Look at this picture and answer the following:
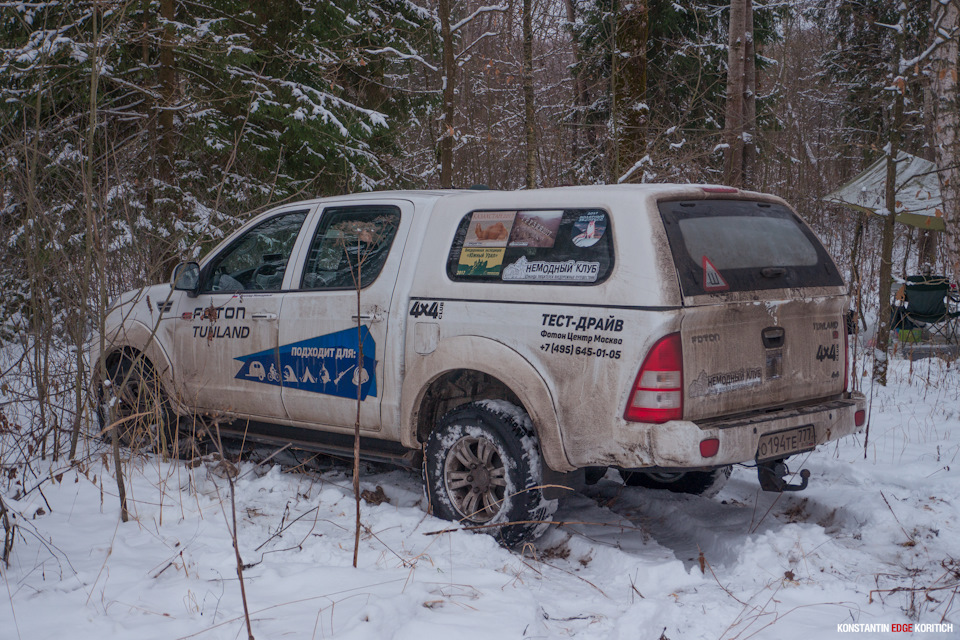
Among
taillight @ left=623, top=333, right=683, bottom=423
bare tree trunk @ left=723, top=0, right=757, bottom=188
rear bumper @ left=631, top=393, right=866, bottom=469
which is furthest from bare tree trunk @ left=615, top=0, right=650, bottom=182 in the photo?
taillight @ left=623, top=333, right=683, bottom=423

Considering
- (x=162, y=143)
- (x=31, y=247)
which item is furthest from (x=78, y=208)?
(x=162, y=143)

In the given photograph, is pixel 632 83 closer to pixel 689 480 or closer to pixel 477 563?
pixel 689 480

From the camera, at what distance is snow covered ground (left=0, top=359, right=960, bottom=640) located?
9.89 feet

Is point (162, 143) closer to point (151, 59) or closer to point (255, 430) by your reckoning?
point (151, 59)

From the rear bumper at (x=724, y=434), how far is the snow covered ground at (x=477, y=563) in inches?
21.1

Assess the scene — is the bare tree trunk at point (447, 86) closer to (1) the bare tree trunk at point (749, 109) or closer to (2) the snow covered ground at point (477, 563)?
(1) the bare tree trunk at point (749, 109)

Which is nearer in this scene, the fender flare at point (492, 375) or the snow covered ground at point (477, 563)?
the snow covered ground at point (477, 563)

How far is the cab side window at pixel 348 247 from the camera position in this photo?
4.68 metres

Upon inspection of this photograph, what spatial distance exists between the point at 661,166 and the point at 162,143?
23.2 feet

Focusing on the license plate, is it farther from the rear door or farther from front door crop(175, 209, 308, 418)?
front door crop(175, 209, 308, 418)

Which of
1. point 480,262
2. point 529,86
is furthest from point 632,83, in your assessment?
point 480,262

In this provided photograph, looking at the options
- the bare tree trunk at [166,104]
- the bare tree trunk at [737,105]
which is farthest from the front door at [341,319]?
the bare tree trunk at [166,104]

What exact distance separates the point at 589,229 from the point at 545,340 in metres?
0.59

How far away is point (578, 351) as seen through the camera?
12.1 ft
